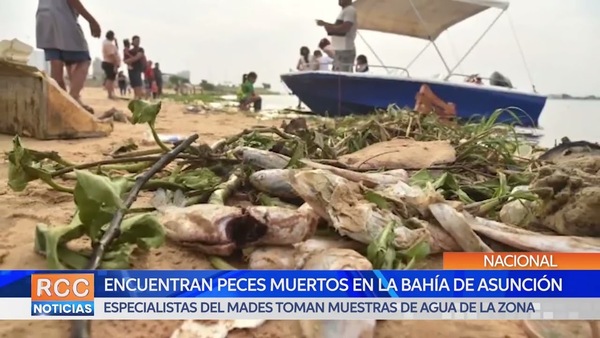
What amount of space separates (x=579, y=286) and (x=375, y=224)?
225 mm

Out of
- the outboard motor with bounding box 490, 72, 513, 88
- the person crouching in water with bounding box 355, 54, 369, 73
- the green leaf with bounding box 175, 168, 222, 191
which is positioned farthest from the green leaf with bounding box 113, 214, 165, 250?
the person crouching in water with bounding box 355, 54, 369, 73

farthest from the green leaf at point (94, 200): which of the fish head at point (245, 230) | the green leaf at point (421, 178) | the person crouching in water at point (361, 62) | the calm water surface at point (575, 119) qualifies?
the person crouching in water at point (361, 62)

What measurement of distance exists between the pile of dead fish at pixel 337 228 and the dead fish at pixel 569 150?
8.0 inches

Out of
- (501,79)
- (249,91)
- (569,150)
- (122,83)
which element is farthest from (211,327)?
(122,83)

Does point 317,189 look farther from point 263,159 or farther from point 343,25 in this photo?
point 343,25

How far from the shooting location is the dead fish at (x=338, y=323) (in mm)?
539

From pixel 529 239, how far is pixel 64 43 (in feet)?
5.27

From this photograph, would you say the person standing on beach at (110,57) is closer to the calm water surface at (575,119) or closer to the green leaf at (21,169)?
the green leaf at (21,169)

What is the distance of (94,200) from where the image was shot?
583 mm

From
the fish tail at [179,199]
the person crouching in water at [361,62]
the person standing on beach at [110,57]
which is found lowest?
the fish tail at [179,199]

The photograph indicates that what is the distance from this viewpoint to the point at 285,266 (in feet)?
2.00

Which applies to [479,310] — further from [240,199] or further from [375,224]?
[240,199]

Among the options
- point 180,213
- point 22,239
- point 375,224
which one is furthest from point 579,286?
point 22,239

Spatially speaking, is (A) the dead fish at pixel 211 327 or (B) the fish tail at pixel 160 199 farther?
(B) the fish tail at pixel 160 199
